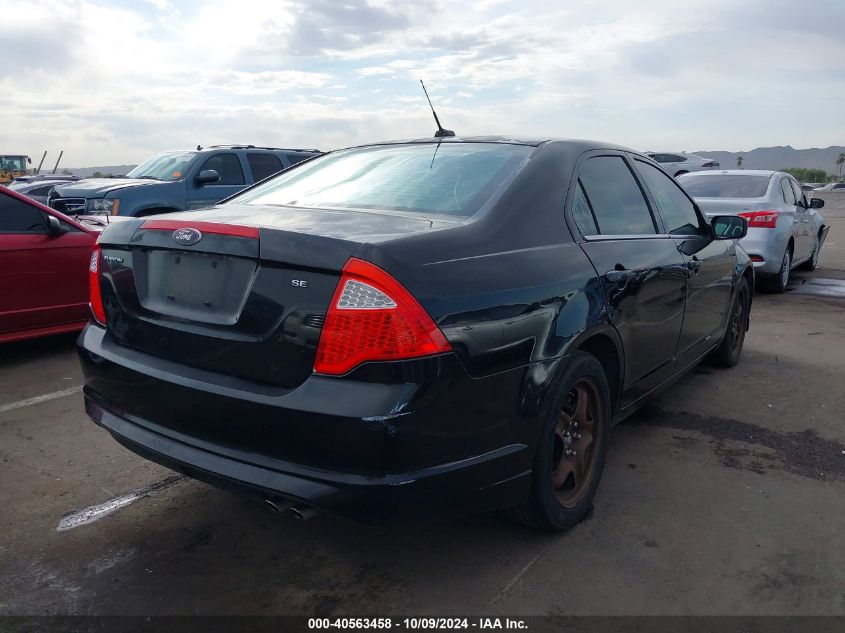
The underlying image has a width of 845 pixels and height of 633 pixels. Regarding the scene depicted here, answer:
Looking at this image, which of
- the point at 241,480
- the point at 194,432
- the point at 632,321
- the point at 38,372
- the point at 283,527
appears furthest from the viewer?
the point at 38,372

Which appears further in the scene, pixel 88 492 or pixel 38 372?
pixel 38 372

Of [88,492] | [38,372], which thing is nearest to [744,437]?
[88,492]

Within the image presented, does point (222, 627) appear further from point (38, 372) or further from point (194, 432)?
point (38, 372)

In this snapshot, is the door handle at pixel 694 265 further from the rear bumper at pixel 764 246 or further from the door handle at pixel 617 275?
the rear bumper at pixel 764 246

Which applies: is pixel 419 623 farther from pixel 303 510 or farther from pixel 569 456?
pixel 569 456

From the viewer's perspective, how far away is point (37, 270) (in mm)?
5836

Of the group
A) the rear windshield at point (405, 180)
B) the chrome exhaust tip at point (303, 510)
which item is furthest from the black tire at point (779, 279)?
the chrome exhaust tip at point (303, 510)

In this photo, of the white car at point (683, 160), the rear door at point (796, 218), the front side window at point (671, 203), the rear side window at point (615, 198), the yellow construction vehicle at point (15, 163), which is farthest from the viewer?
the yellow construction vehicle at point (15, 163)

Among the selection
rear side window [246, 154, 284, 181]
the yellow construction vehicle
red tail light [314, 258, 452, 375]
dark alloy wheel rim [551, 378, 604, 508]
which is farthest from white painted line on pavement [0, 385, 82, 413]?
the yellow construction vehicle

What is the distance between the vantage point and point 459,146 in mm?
3549

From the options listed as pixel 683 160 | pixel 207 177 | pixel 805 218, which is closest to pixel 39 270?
pixel 207 177

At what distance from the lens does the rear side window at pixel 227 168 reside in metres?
11.3

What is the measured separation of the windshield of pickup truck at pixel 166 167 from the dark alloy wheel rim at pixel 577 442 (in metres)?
8.91

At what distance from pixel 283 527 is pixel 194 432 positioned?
2.58 ft
